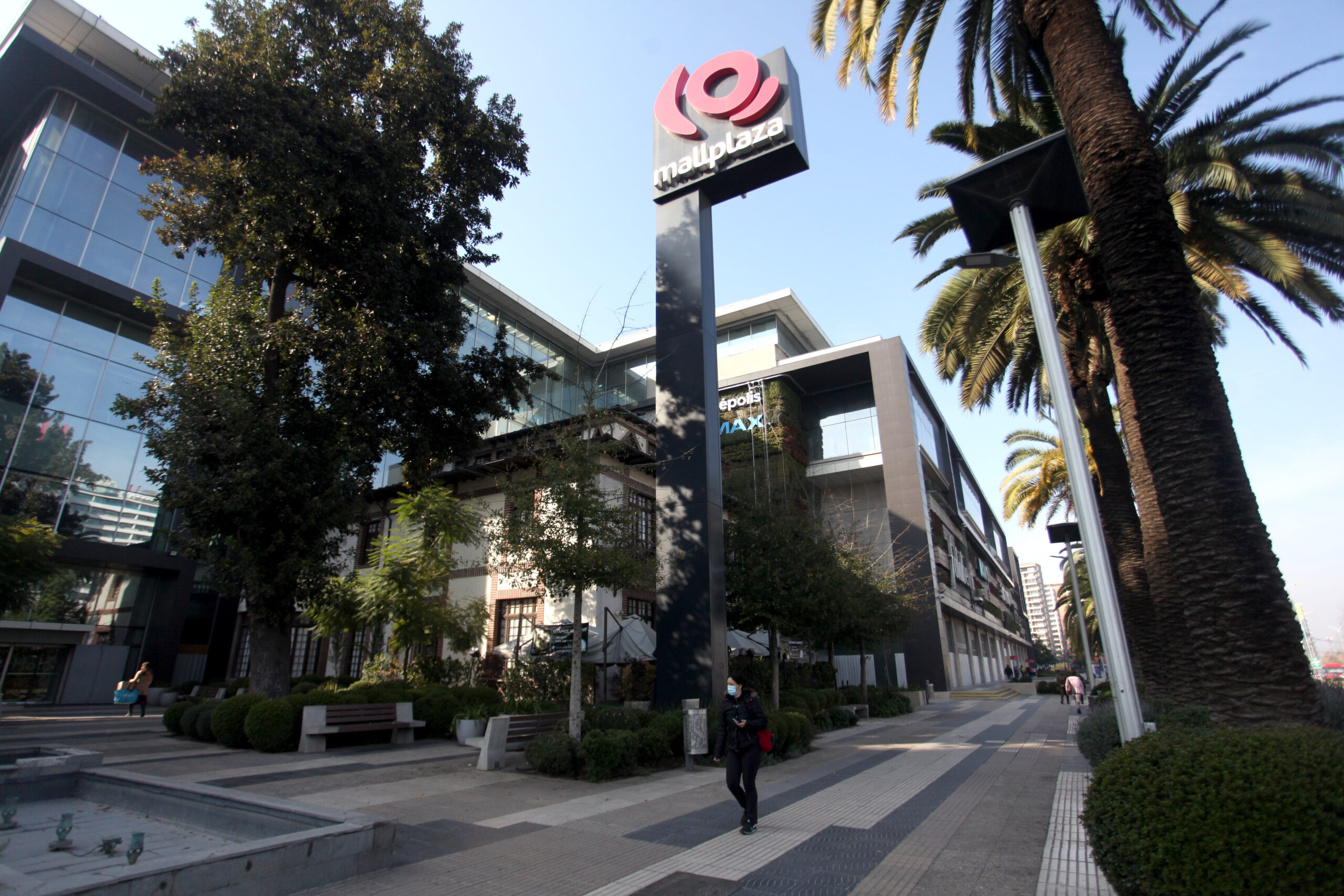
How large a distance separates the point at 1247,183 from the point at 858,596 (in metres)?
14.6

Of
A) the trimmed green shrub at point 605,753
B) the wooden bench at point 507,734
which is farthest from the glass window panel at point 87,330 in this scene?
the trimmed green shrub at point 605,753

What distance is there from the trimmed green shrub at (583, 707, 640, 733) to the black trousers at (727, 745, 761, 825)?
4115mm

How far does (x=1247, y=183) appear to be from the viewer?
1180 centimetres

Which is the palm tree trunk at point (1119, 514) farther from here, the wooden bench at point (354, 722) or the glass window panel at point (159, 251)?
the glass window panel at point (159, 251)

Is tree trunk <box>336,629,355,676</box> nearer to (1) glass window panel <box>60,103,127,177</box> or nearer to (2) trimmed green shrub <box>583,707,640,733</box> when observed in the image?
(2) trimmed green shrub <box>583,707,640,733</box>

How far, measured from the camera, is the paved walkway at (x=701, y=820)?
5.50 m

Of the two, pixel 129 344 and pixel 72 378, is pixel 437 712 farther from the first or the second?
pixel 129 344

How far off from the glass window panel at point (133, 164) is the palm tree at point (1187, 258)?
31.3 m

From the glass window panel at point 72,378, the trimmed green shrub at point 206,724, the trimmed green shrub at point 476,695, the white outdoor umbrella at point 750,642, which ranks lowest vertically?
the trimmed green shrub at point 206,724

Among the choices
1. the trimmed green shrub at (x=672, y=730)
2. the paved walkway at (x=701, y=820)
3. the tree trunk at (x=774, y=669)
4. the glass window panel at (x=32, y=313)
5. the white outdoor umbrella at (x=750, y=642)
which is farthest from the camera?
the glass window panel at (x=32, y=313)

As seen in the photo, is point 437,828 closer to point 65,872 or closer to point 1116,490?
point 65,872

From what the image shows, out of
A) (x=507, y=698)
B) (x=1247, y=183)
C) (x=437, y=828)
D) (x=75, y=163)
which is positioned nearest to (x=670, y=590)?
(x=507, y=698)

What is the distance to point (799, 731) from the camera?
535 inches

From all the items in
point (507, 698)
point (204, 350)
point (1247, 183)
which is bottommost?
point (507, 698)
